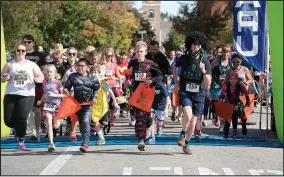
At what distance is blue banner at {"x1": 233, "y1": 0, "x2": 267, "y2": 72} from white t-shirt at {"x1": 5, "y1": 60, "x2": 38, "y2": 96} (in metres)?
4.01

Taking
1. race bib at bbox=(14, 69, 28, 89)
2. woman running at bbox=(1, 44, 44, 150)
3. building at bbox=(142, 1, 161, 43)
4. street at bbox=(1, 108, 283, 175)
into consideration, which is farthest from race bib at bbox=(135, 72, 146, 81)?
building at bbox=(142, 1, 161, 43)

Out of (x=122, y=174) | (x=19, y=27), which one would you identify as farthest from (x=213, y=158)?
(x=19, y=27)

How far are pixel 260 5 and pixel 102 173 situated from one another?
5438 millimetres

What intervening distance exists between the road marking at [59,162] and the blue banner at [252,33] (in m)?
3.58

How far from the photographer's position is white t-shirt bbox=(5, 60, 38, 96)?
38.4ft

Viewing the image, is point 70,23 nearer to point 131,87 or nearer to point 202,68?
point 131,87

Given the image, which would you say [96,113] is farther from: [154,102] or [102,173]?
[102,173]

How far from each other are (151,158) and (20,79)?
2389mm

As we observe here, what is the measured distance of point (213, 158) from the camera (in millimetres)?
11164

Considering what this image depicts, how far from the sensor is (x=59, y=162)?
1072 centimetres

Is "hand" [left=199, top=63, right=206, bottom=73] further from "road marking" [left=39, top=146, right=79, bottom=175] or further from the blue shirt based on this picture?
"road marking" [left=39, top=146, right=79, bottom=175]

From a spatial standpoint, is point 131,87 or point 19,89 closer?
point 19,89

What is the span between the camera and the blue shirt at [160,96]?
1336 centimetres

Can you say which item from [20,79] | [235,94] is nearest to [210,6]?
[235,94]
